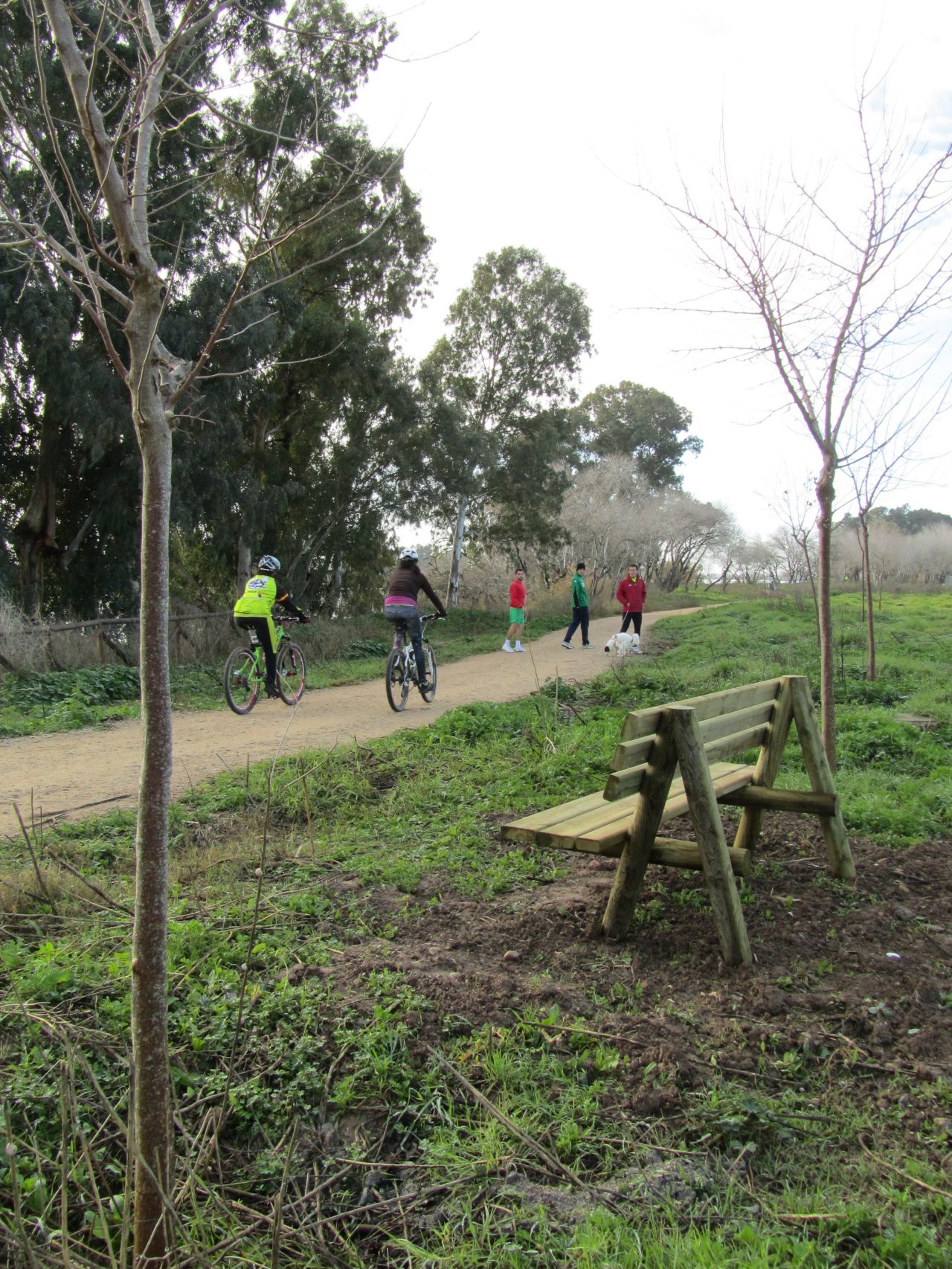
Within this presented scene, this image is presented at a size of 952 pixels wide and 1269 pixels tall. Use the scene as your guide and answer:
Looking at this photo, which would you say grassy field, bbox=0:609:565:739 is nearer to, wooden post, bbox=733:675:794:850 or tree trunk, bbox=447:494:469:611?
wooden post, bbox=733:675:794:850

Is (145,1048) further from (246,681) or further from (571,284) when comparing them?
(571,284)

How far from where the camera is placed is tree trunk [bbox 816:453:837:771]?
242 inches

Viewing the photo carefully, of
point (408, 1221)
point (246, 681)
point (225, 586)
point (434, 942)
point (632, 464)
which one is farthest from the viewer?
point (632, 464)

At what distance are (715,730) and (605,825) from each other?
0.65m

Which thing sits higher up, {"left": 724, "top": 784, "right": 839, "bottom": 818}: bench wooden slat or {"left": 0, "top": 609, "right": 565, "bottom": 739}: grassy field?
{"left": 0, "top": 609, "right": 565, "bottom": 739}: grassy field

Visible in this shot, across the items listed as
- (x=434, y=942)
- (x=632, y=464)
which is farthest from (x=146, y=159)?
(x=632, y=464)

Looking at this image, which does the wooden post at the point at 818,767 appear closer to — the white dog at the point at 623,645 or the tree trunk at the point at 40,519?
the white dog at the point at 623,645

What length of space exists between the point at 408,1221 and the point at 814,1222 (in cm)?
103

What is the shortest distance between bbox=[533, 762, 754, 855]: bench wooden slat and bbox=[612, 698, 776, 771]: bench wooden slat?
0.86ft

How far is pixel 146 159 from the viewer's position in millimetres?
2299

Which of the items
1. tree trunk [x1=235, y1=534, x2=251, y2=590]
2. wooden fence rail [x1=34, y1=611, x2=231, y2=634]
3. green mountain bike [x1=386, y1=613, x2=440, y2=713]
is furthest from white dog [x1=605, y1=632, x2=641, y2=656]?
tree trunk [x1=235, y1=534, x2=251, y2=590]

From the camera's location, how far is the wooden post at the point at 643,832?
12.7 ft

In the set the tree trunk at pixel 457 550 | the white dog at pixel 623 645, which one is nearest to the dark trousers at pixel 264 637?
the white dog at pixel 623 645

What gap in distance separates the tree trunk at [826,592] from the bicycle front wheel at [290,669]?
22.4 ft
